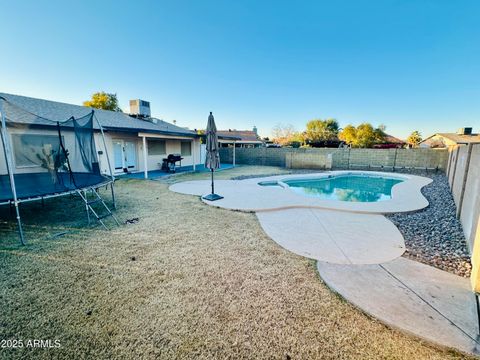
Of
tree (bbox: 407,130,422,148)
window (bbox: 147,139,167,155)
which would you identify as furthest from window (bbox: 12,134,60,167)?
tree (bbox: 407,130,422,148)

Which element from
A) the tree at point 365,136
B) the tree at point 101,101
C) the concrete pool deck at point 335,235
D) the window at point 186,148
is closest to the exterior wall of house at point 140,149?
the window at point 186,148

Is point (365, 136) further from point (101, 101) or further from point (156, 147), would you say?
point (101, 101)

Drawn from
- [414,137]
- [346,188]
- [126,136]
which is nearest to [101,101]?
[126,136]

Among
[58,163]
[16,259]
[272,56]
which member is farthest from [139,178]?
[272,56]

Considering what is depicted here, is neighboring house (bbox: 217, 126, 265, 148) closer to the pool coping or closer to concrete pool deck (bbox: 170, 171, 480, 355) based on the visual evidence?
the pool coping

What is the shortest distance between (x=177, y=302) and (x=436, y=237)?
515 centimetres

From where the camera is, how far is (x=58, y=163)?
495 cm

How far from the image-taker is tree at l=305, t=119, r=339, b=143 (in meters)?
37.5

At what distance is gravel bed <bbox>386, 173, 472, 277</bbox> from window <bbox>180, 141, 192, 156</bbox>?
571 inches

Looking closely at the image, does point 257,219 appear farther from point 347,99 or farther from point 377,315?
point 347,99

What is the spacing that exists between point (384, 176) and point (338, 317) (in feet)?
50.8

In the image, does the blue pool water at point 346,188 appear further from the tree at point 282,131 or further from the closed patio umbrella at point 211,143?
the tree at point 282,131

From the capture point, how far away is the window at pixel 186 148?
648 inches

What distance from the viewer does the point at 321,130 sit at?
41.0m
